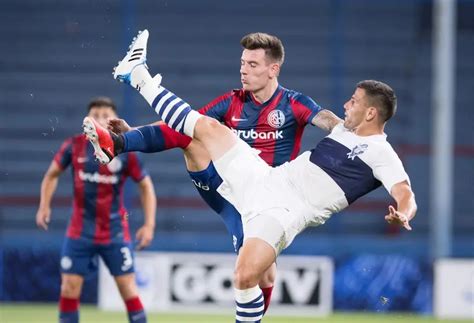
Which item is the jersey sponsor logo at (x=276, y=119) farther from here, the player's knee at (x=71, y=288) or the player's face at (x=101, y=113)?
the player's knee at (x=71, y=288)

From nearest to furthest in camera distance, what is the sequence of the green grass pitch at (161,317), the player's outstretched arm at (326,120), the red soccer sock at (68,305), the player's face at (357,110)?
1. the player's face at (357,110)
2. the player's outstretched arm at (326,120)
3. the red soccer sock at (68,305)
4. the green grass pitch at (161,317)

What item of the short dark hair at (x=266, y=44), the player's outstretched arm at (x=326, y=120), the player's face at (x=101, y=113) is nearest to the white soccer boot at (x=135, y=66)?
the short dark hair at (x=266, y=44)

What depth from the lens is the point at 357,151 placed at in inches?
273

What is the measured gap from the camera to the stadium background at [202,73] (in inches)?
580

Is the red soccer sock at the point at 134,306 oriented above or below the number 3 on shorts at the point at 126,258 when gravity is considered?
below

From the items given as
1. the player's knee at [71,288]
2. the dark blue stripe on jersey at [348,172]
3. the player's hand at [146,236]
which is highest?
the dark blue stripe on jersey at [348,172]

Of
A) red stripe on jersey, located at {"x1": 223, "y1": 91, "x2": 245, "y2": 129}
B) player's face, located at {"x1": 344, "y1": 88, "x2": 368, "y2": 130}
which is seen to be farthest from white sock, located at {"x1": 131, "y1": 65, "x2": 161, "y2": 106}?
player's face, located at {"x1": 344, "y1": 88, "x2": 368, "y2": 130}

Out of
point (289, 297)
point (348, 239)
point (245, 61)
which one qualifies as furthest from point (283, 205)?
point (348, 239)

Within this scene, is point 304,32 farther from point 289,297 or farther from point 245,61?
point 245,61

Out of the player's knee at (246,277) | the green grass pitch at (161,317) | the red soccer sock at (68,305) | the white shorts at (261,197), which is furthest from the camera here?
the green grass pitch at (161,317)

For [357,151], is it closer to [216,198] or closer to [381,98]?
[381,98]

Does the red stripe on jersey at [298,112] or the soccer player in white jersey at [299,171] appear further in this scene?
the red stripe on jersey at [298,112]

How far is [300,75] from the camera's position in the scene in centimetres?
1538

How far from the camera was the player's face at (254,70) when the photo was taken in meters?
7.55
